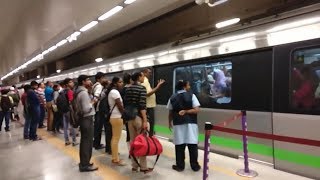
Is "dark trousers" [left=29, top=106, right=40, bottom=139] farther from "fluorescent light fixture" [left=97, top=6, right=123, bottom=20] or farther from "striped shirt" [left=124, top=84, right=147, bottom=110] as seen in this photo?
"striped shirt" [left=124, top=84, right=147, bottom=110]

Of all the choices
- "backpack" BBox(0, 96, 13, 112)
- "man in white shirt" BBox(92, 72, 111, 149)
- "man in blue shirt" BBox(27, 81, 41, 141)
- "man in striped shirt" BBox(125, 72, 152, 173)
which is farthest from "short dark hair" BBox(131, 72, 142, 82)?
"backpack" BBox(0, 96, 13, 112)

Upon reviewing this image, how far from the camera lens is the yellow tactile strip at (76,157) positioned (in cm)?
526

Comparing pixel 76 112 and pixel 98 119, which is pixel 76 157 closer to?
pixel 98 119

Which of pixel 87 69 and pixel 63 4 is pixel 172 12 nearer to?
pixel 63 4

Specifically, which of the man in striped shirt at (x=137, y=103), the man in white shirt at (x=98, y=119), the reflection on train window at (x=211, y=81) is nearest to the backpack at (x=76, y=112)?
the man in striped shirt at (x=137, y=103)

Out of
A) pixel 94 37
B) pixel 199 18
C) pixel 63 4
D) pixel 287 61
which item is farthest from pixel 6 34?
pixel 287 61

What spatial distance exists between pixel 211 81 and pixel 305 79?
7.33 feet

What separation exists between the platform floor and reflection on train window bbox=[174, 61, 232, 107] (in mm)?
1134

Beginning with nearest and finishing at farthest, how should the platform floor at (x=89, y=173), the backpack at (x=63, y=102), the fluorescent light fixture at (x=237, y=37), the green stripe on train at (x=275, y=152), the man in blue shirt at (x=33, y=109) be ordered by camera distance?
the green stripe on train at (x=275, y=152) < the platform floor at (x=89, y=173) < the fluorescent light fixture at (x=237, y=37) < the backpack at (x=63, y=102) < the man in blue shirt at (x=33, y=109)

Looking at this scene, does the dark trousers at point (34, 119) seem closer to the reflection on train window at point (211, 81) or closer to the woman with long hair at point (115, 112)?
the woman with long hair at point (115, 112)

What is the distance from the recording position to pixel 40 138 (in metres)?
9.52

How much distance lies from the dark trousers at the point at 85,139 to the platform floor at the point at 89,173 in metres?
0.25

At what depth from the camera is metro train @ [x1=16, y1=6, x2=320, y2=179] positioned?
4664mm

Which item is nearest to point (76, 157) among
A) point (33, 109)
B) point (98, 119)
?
point (98, 119)
